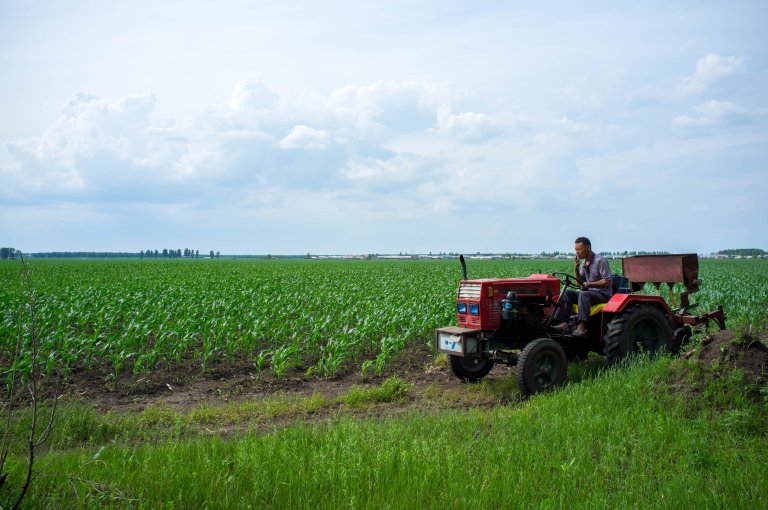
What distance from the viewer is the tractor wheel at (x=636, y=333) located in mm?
8609

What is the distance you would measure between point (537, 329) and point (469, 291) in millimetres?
1194

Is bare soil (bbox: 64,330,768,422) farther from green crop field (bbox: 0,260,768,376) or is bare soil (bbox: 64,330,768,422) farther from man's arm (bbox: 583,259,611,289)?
man's arm (bbox: 583,259,611,289)

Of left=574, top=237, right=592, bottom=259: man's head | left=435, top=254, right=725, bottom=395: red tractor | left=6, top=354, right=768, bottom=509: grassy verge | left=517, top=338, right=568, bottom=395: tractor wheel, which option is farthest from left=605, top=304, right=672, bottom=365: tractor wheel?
left=6, top=354, right=768, bottom=509: grassy verge

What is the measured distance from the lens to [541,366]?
8250 mm

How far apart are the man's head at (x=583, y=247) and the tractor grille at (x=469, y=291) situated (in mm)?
1807

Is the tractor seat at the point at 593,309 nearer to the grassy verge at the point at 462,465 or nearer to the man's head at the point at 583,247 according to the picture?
the man's head at the point at 583,247

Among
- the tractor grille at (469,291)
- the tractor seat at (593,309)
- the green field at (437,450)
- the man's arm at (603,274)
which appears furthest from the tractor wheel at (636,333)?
the tractor grille at (469,291)

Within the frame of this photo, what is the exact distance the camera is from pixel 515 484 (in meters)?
4.75

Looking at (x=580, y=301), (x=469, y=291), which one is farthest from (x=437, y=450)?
(x=580, y=301)

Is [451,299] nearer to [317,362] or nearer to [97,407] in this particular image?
[317,362]

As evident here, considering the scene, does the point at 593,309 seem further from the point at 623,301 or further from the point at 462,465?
the point at 462,465

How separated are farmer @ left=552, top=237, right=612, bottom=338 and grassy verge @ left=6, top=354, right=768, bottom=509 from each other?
216 centimetres

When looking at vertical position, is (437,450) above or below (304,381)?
above

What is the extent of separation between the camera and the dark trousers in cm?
872
